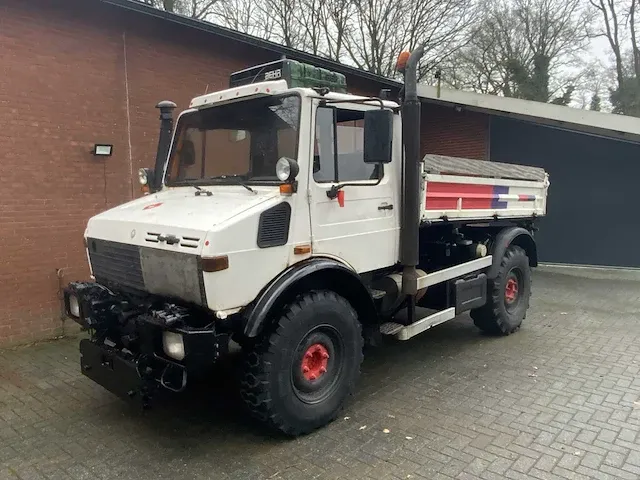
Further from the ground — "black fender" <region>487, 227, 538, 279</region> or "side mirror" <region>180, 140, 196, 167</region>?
"side mirror" <region>180, 140, 196, 167</region>

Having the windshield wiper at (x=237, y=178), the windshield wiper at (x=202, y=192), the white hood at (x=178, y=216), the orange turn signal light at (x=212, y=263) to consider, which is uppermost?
the windshield wiper at (x=237, y=178)

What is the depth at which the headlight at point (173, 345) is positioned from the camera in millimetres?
3312

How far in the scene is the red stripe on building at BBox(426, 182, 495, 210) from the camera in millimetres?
4871

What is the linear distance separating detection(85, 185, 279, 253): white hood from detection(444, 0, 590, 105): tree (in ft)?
61.4

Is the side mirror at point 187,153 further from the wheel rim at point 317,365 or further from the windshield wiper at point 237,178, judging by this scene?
the wheel rim at point 317,365

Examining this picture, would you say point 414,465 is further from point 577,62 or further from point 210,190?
point 577,62

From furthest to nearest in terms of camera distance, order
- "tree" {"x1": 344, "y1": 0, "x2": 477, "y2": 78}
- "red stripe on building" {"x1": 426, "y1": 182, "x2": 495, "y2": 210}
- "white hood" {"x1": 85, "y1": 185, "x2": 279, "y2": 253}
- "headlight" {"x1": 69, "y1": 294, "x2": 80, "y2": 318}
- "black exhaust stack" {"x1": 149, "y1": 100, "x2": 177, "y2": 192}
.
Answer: "tree" {"x1": 344, "y1": 0, "x2": 477, "y2": 78} → "red stripe on building" {"x1": 426, "y1": 182, "x2": 495, "y2": 210} → "black exhaust stack" {"x1": 149, "y1": 100, "x2": 177, "y2": 192} → "headlight" {"x1": 69, "y1": 294, "x2": 80, "y2": 318} → "white hood" {"x1": 85, "y1": 185, "x2": 279, "y2": 253}

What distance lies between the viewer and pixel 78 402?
452 centimetres

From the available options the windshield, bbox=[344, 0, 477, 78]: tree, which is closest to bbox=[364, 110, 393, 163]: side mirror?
the windshield

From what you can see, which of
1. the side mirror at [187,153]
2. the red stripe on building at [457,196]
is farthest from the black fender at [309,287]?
the side mirror at [187,153]

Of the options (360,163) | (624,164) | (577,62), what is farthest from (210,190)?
(577,62)

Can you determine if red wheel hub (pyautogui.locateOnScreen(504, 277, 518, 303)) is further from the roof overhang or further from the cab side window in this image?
the roof overhang

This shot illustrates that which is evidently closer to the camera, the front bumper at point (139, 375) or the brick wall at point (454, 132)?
the front bumper at point (139, 375)

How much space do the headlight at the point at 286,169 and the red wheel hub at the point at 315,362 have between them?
128 centimetres
